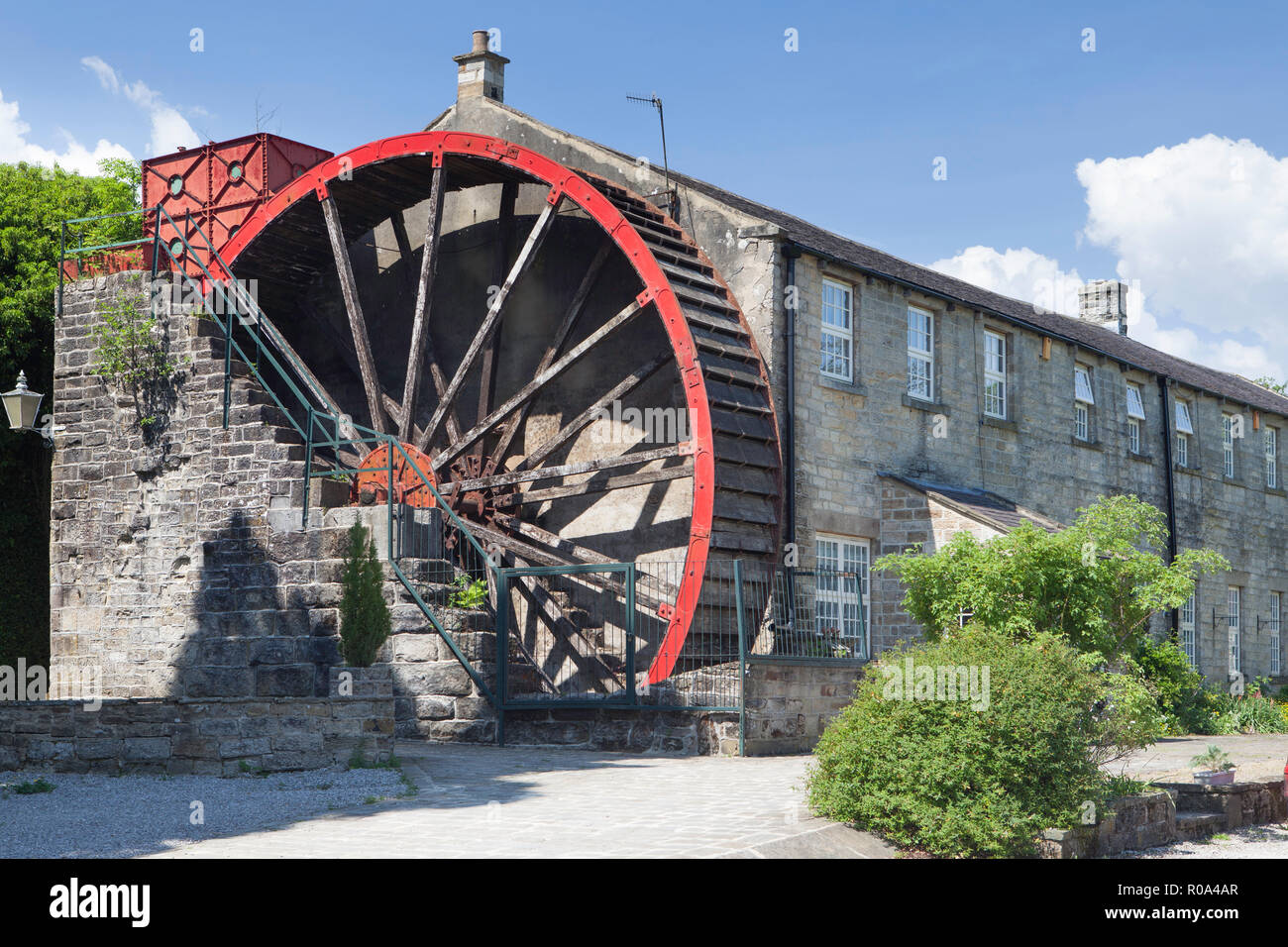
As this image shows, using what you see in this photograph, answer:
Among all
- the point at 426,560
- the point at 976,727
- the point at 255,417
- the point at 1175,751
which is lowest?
the point at 1175,751

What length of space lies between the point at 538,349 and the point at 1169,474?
1088 cm

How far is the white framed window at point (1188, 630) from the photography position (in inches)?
876

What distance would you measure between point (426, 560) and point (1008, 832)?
307 inches

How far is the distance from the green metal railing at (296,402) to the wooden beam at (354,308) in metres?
0.45

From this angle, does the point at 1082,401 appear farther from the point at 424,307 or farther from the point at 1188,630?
the point at 424,307

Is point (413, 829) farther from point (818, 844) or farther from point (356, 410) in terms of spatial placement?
point (356, 410)

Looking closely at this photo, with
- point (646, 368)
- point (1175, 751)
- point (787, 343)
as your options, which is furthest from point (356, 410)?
point (1175, 751)

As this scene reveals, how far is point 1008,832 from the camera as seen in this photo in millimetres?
7676

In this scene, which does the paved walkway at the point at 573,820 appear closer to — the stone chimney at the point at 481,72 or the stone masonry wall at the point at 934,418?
the stone masonry wall at the point at 934,418

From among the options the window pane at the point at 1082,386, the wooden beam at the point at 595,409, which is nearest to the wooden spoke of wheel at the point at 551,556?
the wooden beam at the point at 595,409

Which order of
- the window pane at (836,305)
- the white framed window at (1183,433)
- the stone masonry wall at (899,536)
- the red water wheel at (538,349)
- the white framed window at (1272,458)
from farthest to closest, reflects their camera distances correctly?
the white framed window at (1272,458) < the white framed window at (1183,433) < the window pane at (836,305) < the stone masonry wall at (899,536) < the red water wheel at (538,349)

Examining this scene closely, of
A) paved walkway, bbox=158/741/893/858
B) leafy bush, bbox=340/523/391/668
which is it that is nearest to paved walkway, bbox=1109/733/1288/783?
paved walkway, bbox=158/741/893/858

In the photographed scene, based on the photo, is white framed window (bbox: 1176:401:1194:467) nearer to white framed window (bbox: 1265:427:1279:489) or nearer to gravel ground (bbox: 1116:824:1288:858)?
white framed window (bbox: 1265:427:1279:489)

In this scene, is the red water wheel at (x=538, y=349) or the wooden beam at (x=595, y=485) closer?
the red water wheel at (x=538, y=349)
